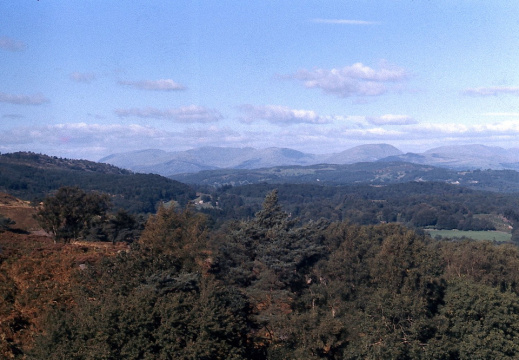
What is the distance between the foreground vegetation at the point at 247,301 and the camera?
15.9 metres

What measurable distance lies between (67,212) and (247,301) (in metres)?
19.7

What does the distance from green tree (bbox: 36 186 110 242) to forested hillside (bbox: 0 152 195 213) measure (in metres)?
78.7

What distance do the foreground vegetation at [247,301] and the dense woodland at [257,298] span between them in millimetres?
64

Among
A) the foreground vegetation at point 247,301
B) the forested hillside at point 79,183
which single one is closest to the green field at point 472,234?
the forested hillside at point 79,183

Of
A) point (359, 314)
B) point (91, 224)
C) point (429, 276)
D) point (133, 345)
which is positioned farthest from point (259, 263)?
point (91, 224)

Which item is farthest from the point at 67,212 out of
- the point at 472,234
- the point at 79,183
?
the point at 79,183

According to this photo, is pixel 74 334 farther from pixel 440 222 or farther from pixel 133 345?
pixel 440 222

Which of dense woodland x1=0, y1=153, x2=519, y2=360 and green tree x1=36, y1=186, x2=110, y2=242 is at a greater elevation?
green tree x1=36, y1=186, x2=110, y2=242

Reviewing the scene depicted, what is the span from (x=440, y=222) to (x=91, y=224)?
10514 centimetres

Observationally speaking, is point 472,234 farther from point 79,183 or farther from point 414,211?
point 79,183

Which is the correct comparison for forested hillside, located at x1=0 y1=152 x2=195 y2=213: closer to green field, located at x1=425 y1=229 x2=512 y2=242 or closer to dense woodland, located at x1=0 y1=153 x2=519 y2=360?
green field, located at x1=425 y1=229 x2=512 y2=242

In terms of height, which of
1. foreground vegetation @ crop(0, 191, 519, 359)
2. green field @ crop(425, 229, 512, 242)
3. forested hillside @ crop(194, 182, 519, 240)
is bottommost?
green field @ crop(425, 229, 512, 242)

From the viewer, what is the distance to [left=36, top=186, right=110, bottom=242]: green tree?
33.4 meters

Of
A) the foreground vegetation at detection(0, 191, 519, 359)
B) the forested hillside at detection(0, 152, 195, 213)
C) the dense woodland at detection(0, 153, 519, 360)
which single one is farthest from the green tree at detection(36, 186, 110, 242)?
the forested hillside at detection(0, 152, 195, 213)
